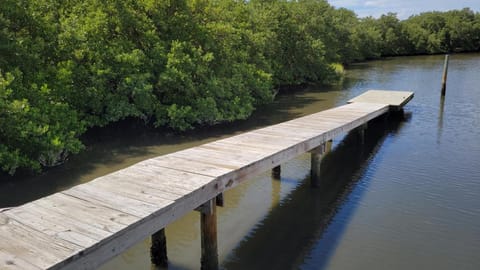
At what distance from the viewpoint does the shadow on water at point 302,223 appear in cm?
537

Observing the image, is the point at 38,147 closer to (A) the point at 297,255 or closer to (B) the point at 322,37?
(A) the point at 297,255

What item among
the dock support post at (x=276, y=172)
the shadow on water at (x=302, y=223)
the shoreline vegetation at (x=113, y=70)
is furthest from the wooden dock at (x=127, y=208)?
the shoreline vegetation at (x=113, y=70)

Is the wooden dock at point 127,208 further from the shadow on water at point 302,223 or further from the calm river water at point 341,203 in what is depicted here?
the calm river water at point 341,203

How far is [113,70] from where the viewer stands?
34.8ft

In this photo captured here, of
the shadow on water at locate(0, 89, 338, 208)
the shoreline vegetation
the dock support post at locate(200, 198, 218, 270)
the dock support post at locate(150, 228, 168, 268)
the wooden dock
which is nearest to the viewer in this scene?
the wooden dock

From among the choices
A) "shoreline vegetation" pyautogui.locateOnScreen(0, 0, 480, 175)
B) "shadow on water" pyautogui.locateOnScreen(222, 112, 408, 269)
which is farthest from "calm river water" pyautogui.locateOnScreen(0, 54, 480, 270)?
"shoreline vegetation" pyautogui.locateOnScreen(0, 0, 480, 175)

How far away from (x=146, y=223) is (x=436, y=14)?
65823 millimetres

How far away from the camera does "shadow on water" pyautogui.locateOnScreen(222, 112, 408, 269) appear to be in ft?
17.6

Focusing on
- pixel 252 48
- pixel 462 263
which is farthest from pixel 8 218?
pixel 252 48

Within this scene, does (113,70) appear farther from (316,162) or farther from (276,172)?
(316,162)

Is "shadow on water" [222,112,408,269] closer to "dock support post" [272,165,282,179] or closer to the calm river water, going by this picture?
the calm river water

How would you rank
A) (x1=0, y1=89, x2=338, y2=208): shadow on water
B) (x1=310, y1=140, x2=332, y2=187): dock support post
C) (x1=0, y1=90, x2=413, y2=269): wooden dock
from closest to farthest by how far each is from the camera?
(x1=0, y1=90, x2=413, y2=269): wooden dock, (x1=0, y1=89, x2=338, y2=208): shadow on water, (x1=310, y1=140, x2=332, y2=187): dock support post

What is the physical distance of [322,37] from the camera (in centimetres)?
2738

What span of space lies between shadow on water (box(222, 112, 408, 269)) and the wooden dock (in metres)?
0.81
